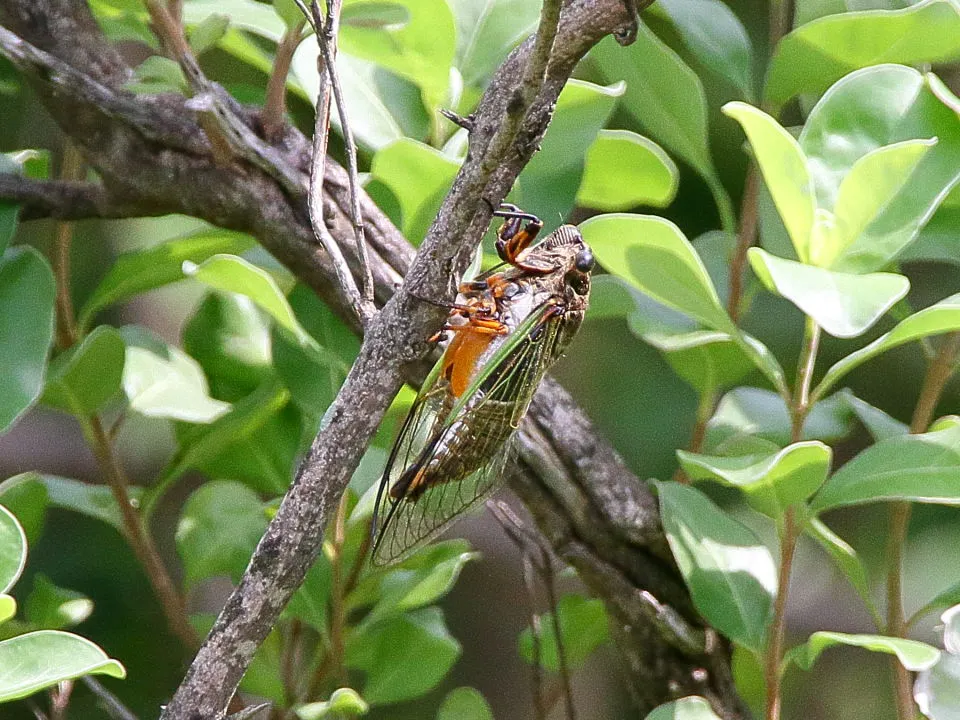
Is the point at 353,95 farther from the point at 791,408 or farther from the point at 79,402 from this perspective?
the point at 791,408

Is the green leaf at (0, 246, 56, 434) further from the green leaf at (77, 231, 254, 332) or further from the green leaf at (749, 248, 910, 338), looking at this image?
the green leaf at (749, 248, 910, 338)

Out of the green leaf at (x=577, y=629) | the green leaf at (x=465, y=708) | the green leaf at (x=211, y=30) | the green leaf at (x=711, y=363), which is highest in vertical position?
the green leaf at (x=211, y=30)

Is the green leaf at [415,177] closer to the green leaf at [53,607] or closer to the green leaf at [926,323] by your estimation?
the green leaf at [926,323]

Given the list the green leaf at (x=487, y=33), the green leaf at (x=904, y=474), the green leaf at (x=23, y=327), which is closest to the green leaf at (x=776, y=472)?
the green leaf at (x=904, y=474)

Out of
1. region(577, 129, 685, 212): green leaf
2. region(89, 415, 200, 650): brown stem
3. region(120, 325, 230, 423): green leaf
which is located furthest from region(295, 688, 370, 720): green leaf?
Answer: region(577, 129, 685, 212): green leaf

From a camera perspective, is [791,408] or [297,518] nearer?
[297,518]

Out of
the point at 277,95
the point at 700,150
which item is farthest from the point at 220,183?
the point at 700,150

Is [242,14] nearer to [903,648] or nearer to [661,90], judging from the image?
[661,90]
